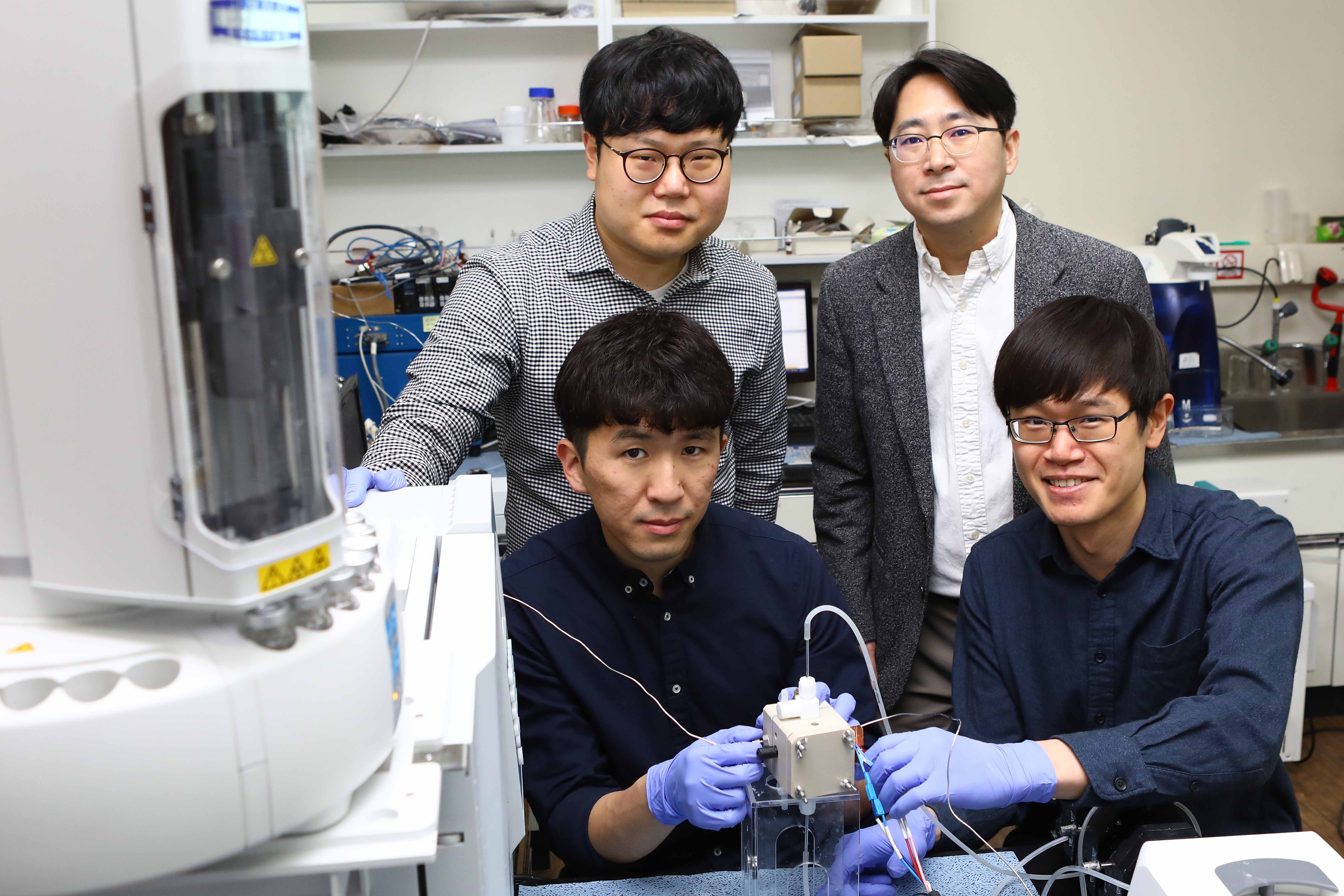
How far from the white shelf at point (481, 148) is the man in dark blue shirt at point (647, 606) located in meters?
1.79

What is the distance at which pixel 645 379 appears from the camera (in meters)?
1.22

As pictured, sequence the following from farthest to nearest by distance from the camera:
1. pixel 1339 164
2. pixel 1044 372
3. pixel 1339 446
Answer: pixel 1339 164 → pixel 1339 446 → pixel 1044 372

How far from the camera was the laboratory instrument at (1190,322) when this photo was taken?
2.68 m

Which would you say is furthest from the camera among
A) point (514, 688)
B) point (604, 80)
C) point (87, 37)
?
point (604, 80)

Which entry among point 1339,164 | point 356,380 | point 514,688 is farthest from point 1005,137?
point 1339,164

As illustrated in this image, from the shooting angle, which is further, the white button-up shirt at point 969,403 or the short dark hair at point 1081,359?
the white button-up shirt at point 969,403

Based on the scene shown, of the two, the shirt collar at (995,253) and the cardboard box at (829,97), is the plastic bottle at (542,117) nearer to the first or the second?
the cardboard box at (829,97)

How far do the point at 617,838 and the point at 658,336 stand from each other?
1.98ft

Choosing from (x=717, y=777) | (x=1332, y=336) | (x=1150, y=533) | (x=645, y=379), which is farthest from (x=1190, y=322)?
(x=717, y=777)

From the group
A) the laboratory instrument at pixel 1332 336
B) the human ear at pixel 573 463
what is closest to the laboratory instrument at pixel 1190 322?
the laboratory instrument at pixel 1332 336

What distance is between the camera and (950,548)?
1.66 meters

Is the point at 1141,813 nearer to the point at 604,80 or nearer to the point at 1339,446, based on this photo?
the point at 604,80

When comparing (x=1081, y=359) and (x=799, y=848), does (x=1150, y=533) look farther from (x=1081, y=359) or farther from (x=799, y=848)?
(x=799, y=848)

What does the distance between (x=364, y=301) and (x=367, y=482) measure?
1913mm
